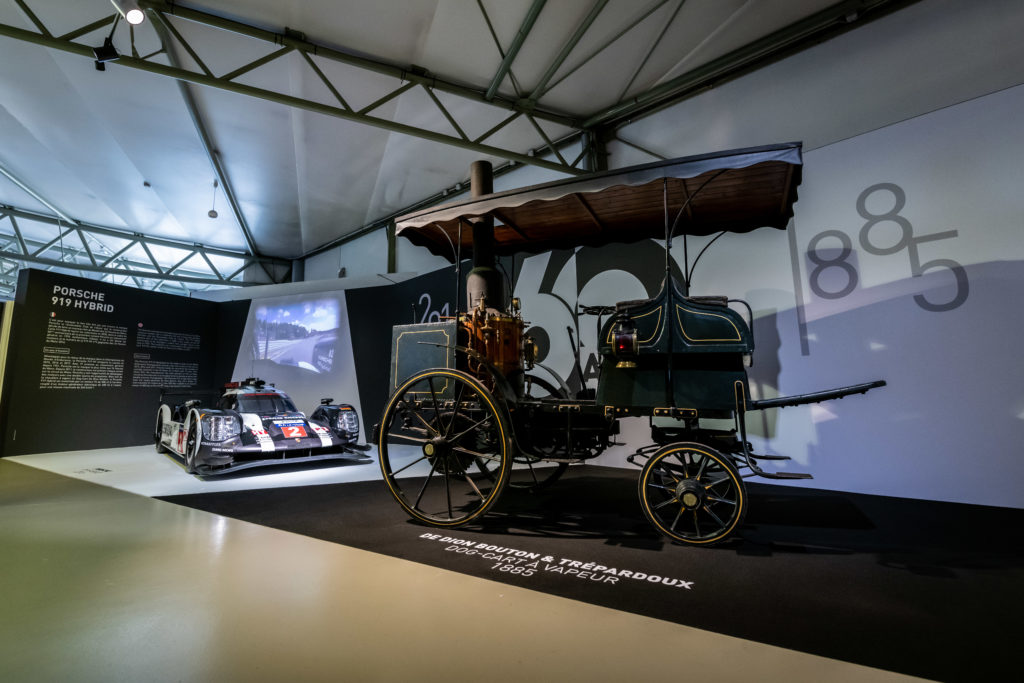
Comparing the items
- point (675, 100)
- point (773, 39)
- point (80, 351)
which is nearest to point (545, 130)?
point (675, 100)

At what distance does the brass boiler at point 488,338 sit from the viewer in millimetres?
3254

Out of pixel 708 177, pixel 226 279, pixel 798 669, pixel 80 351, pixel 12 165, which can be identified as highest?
pixel 12 165

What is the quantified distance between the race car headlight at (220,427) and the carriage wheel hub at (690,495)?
14.6 feet

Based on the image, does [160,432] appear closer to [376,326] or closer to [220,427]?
[220,427]

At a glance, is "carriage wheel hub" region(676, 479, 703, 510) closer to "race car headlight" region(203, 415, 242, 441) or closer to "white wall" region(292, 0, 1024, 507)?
"white wall" region(292, 0, 1024, 507)

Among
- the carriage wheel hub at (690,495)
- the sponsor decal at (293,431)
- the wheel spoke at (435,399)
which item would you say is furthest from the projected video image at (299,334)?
the carriage wheel hub at (690,495)

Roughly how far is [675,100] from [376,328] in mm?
5351

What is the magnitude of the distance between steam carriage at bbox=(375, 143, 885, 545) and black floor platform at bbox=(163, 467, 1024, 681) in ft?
0.79

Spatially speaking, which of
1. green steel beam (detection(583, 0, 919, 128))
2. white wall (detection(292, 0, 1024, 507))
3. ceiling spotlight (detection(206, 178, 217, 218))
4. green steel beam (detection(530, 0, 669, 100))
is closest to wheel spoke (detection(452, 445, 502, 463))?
white wall (detection(292, 0, 1024, 507))

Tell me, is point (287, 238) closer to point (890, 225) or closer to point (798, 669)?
point (890, 225)

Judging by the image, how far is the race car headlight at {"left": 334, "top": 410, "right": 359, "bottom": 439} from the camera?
227 inches

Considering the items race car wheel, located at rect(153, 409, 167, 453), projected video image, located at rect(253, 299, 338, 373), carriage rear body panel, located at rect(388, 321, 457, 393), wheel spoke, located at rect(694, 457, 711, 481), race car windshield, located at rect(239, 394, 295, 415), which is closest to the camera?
wheel spoke, located at rect(694, 457, 711, 481)

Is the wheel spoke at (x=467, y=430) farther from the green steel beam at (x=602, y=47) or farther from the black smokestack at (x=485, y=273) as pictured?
the green steel beam at (x=602, y=47)

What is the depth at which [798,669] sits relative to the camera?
4.56ft
